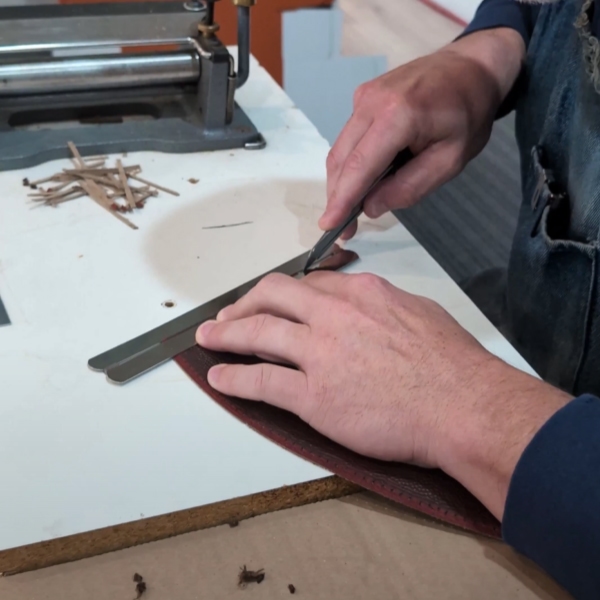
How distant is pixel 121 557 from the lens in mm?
575

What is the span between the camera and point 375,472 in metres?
0.63

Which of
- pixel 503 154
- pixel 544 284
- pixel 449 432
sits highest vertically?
pixel 449 432

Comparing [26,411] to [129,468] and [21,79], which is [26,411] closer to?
[129,468]

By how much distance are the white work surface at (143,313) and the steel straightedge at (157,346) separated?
0.01 meters

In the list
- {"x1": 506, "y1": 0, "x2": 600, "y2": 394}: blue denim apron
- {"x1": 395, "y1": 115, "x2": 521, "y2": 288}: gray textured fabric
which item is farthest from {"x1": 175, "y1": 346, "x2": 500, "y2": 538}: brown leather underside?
{"x1": 395, "y1": 115, "x2": 521, "y2": 288}: gray textured fabric

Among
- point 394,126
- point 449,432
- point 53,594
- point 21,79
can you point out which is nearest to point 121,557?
point 53,594

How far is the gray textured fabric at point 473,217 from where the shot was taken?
150 cm

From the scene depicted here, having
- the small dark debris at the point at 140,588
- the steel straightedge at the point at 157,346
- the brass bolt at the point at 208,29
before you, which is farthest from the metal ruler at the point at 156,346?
the brass bolt at the point at 208,29

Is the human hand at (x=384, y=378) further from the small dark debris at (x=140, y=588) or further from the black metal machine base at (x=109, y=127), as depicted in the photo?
the black metal machine base at (x=109, y=127)

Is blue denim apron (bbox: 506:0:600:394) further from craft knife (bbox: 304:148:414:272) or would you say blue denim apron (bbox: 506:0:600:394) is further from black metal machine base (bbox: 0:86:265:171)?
black metal machine base (bbox: 0:86:265:171)

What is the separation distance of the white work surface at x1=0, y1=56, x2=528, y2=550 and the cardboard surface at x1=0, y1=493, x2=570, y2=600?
33mm

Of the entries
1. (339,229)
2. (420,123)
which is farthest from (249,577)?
(420,123)

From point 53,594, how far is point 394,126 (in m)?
0.62

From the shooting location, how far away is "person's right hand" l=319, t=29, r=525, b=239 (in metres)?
0.86
